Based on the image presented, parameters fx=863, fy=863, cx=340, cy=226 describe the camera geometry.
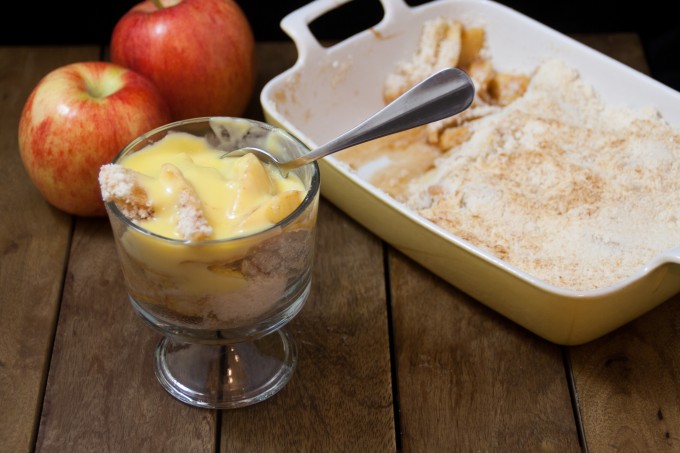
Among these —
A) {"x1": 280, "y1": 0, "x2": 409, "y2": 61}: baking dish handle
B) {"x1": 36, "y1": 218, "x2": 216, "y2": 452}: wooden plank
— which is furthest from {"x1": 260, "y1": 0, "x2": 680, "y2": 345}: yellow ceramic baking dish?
{"x1": 36, "y1": 218, "x2": 216, "y2": 452}: wooden plank

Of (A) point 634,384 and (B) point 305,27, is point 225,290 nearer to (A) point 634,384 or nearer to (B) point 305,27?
(A) point 634,384

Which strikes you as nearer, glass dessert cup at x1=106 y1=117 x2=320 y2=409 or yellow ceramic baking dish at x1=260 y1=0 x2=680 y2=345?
glass dessert cup at x1=106 y1=117 x2=320 y2=409

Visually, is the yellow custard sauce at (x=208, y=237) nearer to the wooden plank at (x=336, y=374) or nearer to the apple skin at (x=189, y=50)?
the wooden plank at (x=336, y=374)

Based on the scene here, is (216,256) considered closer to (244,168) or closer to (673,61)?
(244,168)

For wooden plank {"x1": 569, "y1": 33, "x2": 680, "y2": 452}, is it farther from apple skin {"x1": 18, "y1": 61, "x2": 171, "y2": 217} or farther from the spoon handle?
apple skin {"x1": 18, "y1": 61, "x2": 171, "y2": 217}

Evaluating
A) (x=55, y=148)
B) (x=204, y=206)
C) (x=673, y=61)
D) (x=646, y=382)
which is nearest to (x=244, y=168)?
(x=204, y=206)

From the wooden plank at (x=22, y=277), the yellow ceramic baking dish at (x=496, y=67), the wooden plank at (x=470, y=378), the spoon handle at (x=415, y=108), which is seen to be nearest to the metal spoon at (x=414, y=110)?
the spoon handle at (x=415, y=108)

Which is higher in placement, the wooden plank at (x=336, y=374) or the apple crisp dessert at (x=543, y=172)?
the apple crisp dessert at (x=543, y=172)
